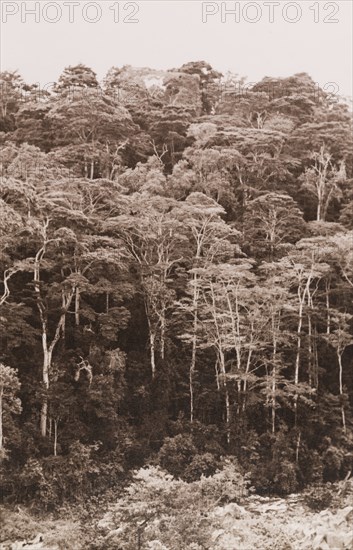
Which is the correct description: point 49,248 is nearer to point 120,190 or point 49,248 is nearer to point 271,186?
point 120,190

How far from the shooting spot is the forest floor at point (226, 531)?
13053 millimetres

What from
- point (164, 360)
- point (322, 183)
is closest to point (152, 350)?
point (164, 360)

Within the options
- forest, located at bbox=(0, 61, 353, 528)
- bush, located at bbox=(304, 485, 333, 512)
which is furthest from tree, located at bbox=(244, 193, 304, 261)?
bush, located at bbox=(304, 485, 333, 512)

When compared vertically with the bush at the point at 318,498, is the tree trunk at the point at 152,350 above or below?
above

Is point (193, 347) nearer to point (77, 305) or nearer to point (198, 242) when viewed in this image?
point (198, 242)

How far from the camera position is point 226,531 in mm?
13664

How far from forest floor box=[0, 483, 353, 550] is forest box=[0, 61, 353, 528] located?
182cm

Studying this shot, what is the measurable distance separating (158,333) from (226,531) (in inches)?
369

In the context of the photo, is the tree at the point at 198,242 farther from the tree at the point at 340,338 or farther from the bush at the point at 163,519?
the bush at the point at 163,519

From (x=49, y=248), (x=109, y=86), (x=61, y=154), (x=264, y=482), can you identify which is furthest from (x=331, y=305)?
(x=109, y=86)

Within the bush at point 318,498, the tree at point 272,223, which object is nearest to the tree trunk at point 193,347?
the bush at point 318,498

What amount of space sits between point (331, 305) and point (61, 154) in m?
14.3

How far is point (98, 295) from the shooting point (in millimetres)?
23594

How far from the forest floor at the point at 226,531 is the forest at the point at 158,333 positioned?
1824 mm
